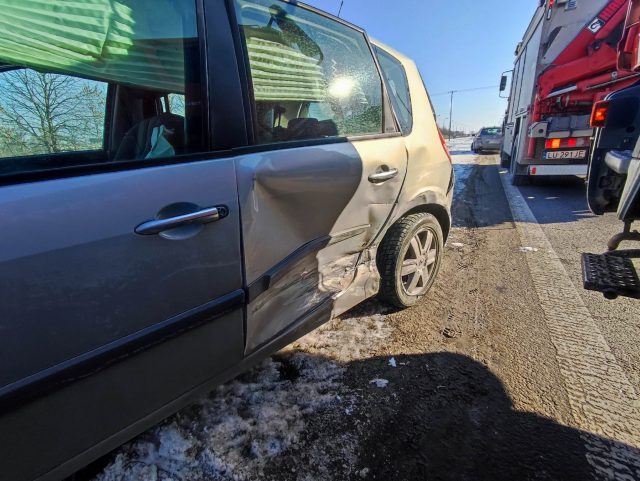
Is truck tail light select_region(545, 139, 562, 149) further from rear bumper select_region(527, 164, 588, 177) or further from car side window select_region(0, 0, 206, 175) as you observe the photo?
car side window select_region(0, 0, 206, 175)

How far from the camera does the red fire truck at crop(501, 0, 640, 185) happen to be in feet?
19.6

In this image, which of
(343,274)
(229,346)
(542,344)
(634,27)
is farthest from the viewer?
(634,27)

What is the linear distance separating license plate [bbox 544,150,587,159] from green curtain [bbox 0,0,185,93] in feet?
23.5

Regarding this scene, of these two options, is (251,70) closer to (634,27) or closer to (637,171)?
(637,171)

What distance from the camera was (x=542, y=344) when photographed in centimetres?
220

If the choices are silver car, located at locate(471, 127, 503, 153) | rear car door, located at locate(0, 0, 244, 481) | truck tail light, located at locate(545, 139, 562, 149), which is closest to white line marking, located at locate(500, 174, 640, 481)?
rear car door, located at locate(0, 0, 244, 481)

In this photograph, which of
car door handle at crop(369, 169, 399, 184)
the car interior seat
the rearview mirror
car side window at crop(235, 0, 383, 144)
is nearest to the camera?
the car interior seat

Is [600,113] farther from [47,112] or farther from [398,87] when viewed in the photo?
[47,112]

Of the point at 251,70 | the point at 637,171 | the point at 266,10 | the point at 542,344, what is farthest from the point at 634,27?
the point at 251,70

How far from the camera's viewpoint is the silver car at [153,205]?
96 cm

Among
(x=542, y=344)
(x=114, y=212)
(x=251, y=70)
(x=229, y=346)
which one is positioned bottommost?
(x=542, y=344)

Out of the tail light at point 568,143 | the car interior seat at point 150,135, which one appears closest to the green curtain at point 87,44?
the car interior seat at point 150,135

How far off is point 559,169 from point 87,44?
7.40 m

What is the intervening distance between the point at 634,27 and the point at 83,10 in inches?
137
